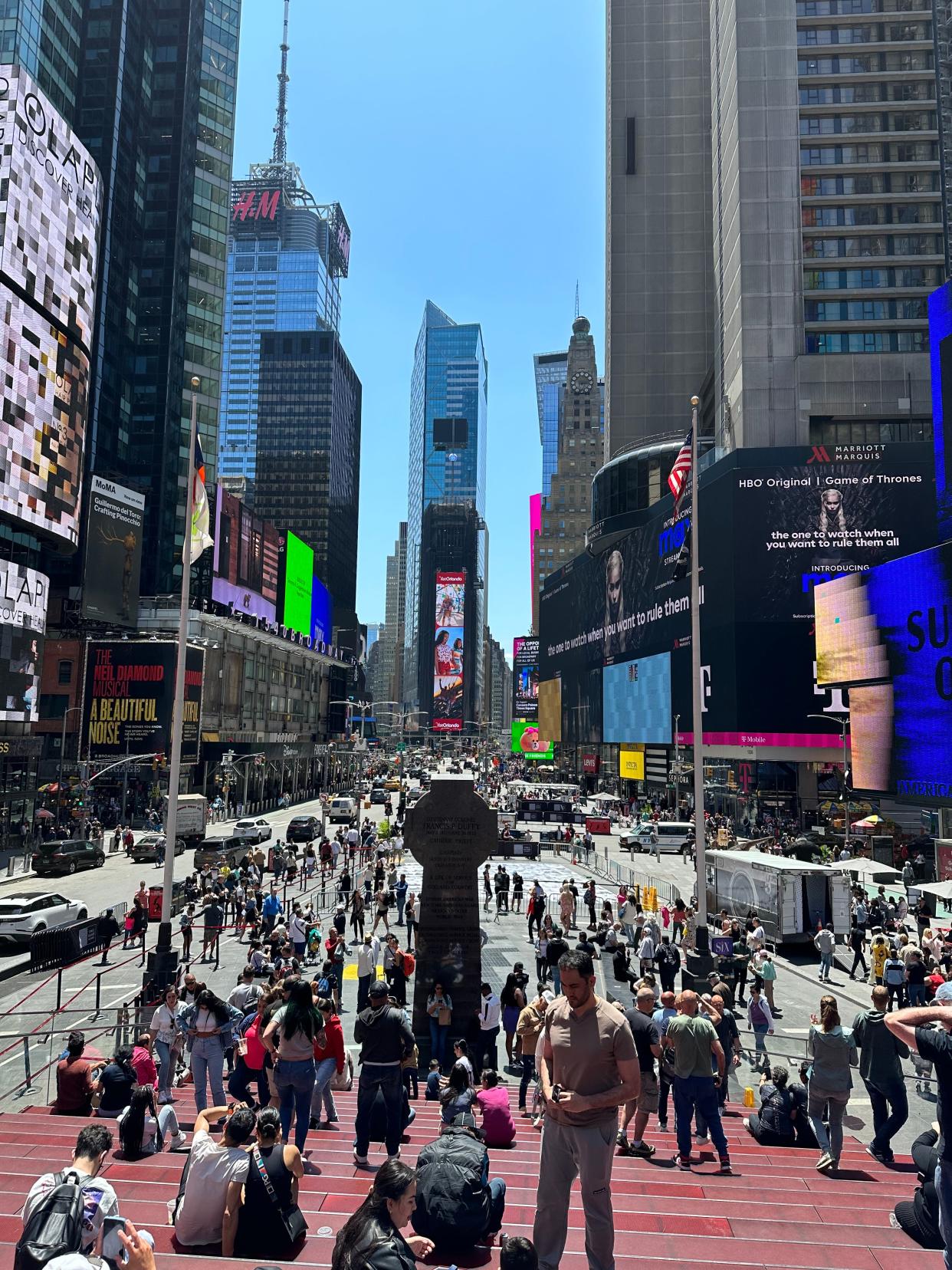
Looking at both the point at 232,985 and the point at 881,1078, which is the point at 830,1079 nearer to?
the point at 881,1078

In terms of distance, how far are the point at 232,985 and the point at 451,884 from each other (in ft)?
22.9

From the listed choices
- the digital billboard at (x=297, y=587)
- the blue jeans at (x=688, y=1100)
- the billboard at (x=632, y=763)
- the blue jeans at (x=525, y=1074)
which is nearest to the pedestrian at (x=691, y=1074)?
the blue jeans at (x=688, y=1100)

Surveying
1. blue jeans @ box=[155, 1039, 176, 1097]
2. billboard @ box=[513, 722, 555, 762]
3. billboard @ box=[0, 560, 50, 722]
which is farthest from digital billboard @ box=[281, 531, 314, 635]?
blue jeans @ box=[155, 1039, 176, 1097]

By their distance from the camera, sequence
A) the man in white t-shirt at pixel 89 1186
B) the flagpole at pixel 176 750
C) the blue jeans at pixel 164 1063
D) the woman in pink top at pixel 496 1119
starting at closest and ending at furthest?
the man in white t-shirt at pixel 89 1186 → the woman in pink top at pixel 496 1119 → the blue jeans at pixel 164 1063 → the flagpole at pixel 176 750

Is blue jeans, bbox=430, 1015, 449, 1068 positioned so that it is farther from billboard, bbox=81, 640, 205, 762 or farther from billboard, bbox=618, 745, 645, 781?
billboard, bbox=618, 745, 645, 781

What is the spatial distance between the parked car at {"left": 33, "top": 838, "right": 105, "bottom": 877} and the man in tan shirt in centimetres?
3797

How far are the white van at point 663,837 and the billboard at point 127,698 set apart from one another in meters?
31.0

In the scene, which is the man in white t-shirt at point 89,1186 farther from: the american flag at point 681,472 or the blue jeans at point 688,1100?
the american flag at point 681,472

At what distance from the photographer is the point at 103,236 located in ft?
305

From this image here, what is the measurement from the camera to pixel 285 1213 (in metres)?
6.08

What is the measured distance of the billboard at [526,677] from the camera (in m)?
157

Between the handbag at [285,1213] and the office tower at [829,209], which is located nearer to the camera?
the handbag at [285,1213]

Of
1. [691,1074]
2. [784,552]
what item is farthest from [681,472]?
[784,552]

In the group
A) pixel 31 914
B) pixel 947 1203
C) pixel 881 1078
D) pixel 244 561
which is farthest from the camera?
pixel 244 561
